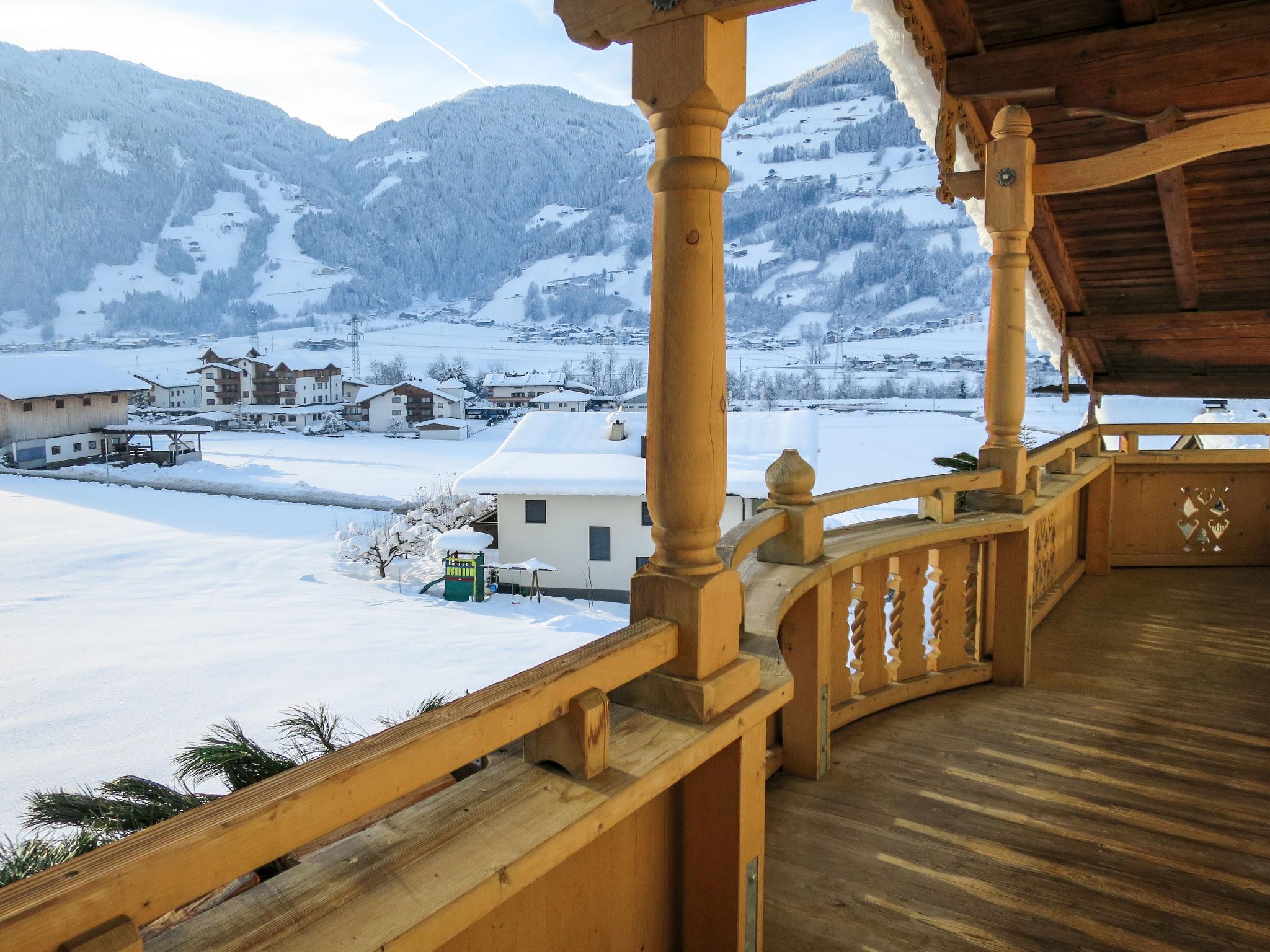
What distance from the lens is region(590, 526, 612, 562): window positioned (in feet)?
65.4

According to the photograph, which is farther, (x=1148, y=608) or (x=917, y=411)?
(x=917, y=411)

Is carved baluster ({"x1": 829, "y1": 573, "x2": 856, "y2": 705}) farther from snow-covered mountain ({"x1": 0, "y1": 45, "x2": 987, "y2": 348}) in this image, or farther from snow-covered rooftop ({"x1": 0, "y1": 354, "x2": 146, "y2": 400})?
snow-covered mountain ({"x1": 0, "y1": 45, "x2": 987, "y2": 348})

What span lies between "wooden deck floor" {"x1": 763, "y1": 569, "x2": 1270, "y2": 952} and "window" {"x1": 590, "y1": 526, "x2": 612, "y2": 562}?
1586 cm

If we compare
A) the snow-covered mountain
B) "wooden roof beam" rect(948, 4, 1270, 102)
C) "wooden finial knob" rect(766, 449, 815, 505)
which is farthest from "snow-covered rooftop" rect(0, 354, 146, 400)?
the snow-covered mountain

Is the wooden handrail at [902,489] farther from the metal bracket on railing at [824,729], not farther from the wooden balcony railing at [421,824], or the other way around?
the wooden balcony railing at [421,824]

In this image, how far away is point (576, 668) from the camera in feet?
4.82

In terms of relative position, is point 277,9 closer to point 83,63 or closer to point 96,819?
point 83,63

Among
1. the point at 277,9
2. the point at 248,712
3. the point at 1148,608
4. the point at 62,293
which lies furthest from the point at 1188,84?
the point at 62,293

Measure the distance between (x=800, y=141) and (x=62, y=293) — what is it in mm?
151532

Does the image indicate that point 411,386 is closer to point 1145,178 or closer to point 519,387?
point 519,387

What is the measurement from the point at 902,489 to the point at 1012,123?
240 cm

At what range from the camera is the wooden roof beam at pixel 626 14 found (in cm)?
164

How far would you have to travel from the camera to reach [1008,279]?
171 inches

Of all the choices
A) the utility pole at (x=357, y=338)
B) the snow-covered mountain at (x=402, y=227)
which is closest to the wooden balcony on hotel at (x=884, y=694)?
the utility pole at (x=357, y=338)
